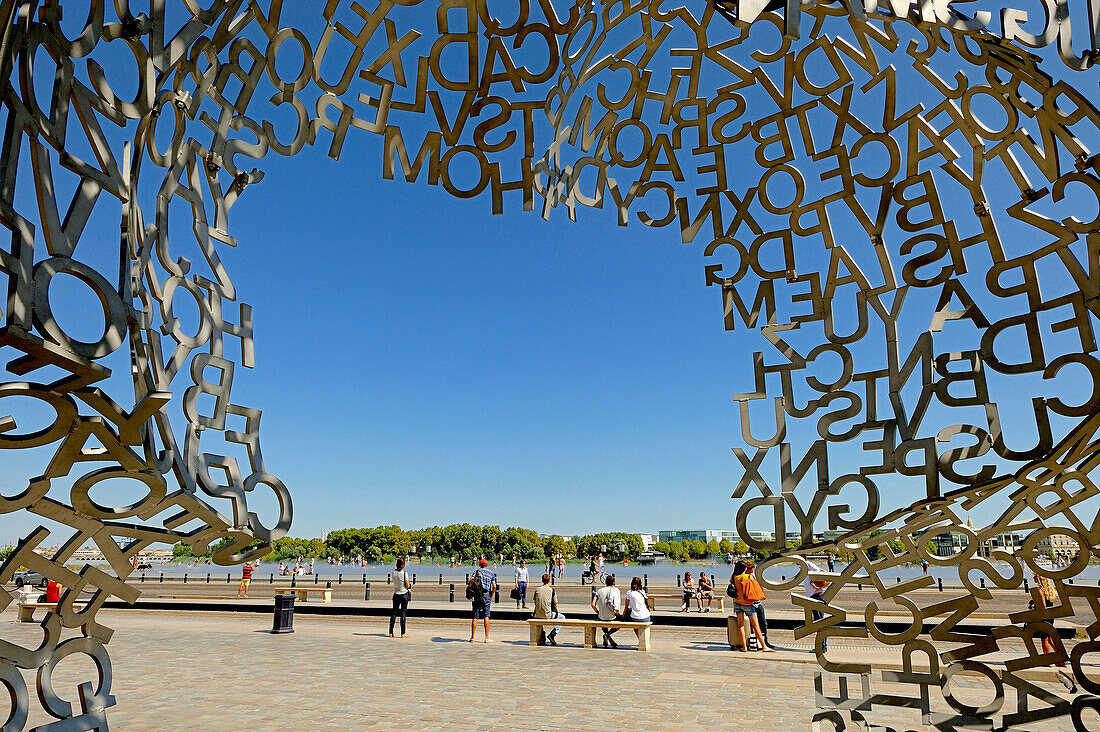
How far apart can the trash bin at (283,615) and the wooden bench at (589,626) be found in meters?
5.70

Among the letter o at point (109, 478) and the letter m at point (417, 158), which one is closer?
the letter o at point (109, 478)

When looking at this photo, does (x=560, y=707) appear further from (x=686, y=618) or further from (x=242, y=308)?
(x=686, y=618)

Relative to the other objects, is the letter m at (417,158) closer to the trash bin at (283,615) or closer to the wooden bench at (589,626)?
the wooden bench at (589,626)

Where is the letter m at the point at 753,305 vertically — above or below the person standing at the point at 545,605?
above

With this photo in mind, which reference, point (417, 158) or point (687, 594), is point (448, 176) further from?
point (687, 594)

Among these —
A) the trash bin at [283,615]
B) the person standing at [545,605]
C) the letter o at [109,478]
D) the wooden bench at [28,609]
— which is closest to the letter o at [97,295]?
the letter o at [109,478]

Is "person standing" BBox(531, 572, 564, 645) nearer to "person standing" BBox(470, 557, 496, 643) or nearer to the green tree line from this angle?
"person standing" BBox(470, 557, 496, 643)

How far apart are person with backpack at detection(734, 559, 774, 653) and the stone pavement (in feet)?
1.48

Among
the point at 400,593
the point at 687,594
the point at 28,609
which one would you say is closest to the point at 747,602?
the point at 400,593

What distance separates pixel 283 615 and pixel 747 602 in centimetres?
972

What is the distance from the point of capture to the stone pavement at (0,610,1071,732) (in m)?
7.99

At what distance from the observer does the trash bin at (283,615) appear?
1653 centimetres

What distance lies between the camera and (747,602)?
529 inches

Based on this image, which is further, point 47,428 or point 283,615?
point 283,615
